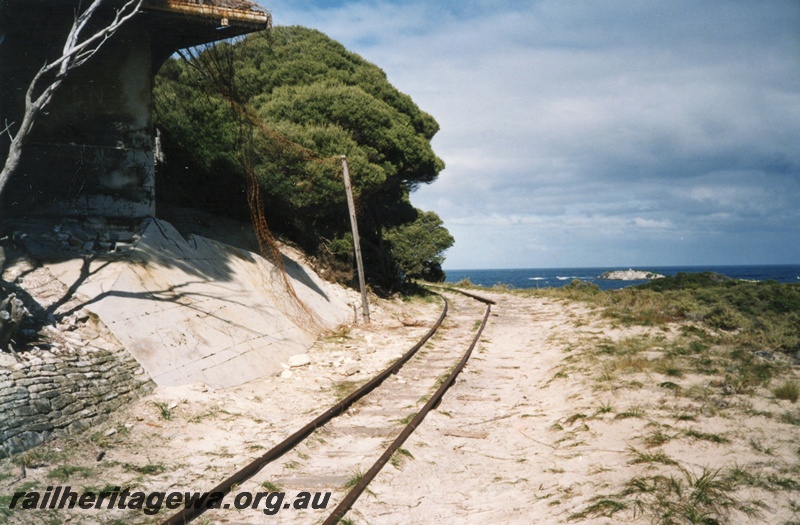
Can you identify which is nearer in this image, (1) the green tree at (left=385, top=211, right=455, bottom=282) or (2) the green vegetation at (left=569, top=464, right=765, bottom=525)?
(2) the green vegetation at (left=569, top=464, right=765, bottom=525)

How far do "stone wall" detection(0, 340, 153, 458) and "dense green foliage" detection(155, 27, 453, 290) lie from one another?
26.3 ft

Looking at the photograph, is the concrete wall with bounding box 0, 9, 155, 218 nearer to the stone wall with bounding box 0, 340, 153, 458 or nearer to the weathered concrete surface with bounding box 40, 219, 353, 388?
the weathered concrete surface with bounding box 40, 219, 353, 388

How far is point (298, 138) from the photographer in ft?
56.6

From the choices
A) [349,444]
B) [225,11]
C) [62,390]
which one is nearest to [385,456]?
[349,444]

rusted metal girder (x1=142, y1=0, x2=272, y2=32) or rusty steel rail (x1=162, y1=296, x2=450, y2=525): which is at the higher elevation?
rusted metal girder (x1=142, y1=0, x2=272, y2=32)

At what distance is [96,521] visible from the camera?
173 inches

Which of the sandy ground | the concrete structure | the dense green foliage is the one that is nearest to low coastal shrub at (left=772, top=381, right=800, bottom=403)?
the sandy ground

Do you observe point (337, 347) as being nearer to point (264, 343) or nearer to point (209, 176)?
point (264, 343)

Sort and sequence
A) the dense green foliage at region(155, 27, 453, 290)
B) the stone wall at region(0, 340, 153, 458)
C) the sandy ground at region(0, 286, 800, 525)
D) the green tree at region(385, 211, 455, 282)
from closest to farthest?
1. the sandy ground at region(0, 286, 800, 525)
2. the stone wall at region(0, 340, 153, 458)
3. the dense green foliage at region(155, 27, 453, 290)
4. the green tree at region(385, 211, 455, 282)

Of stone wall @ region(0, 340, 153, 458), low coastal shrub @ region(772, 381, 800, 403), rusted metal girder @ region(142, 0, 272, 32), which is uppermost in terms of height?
rusted metal girder @ region(142, 0, 272, 32)

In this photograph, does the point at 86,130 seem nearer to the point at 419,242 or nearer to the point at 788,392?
the point at 788,392

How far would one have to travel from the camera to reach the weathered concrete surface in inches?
320

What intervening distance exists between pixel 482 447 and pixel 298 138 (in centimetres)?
1327

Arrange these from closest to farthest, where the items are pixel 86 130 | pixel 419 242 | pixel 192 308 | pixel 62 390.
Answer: pixel 62 390 → pixel 192 308 → pixel 86 130 → pixel 419 242
